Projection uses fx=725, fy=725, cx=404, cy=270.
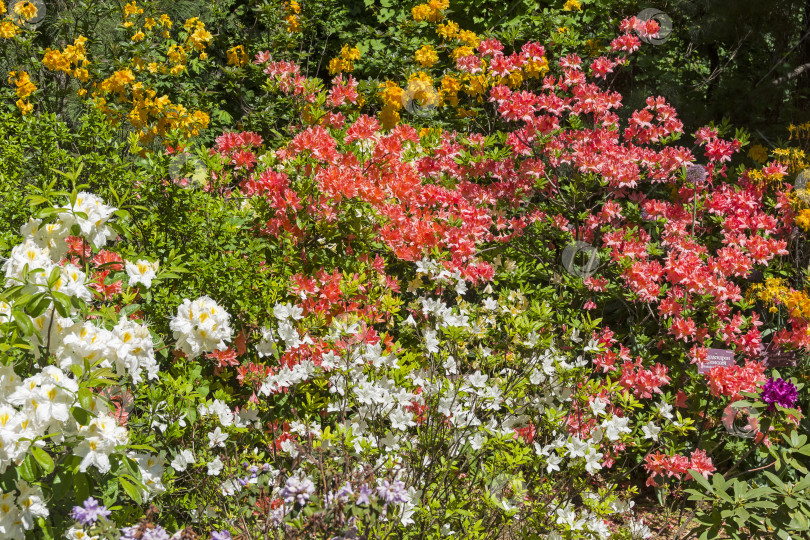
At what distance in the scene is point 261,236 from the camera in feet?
9.42

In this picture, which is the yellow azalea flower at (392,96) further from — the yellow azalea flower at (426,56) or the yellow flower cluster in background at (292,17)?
the yellow flower cluster in background at (292,17)

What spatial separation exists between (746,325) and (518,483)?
1.57 m

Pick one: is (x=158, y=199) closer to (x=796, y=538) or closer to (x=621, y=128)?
(x=796, y=538)

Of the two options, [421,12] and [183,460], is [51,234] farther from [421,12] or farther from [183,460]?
[421,12]

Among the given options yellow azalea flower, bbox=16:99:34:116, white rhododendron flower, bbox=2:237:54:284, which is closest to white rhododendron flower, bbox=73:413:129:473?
white rhododendron flower, bbox=2:237:54:284

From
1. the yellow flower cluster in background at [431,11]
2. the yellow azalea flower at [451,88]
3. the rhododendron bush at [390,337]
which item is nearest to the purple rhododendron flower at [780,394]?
the rhododendron bush at [390,337]

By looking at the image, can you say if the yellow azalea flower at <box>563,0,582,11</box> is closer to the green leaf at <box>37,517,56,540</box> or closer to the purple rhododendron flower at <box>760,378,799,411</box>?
the purple rhododendron flower at <box>760,378,799,411</box>

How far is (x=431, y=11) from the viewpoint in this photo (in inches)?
193

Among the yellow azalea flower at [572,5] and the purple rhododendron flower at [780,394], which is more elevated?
the yellow azalea flower at [572,5]
